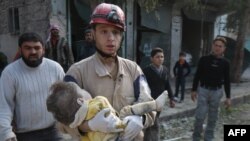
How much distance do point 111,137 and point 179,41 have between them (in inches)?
435

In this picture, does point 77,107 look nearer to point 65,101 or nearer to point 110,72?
point 65,101

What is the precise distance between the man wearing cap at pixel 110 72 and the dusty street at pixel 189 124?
12.5 ft

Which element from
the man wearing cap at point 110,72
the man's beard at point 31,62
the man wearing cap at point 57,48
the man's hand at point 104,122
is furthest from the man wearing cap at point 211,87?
the man's hand at point 104,122

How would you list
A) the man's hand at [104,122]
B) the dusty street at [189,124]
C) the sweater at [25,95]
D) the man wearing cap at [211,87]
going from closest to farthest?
the man's hand at [104,122] < the sweater at [25,95] < the man wearing cap at [211,87] < the dusty street at [189,124]

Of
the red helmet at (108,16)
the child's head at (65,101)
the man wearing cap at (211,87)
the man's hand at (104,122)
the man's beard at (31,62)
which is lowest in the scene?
the man wearing cap at (211,87)

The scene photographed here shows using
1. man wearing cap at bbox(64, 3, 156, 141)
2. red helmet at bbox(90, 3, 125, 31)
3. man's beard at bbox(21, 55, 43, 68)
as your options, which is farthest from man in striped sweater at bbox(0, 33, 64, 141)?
red helmet at bbox(90, 3, 125, 31)

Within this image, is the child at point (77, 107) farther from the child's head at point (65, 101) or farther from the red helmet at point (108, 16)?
the red helmet at point (108, 16)

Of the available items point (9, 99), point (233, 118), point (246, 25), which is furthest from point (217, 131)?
point (246, 25)

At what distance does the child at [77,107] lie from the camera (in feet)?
5.87

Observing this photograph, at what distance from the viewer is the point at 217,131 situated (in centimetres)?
633

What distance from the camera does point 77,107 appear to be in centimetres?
180

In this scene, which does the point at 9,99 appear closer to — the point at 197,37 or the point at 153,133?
the point at 153,133

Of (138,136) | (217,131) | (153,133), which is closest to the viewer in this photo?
(138,136)

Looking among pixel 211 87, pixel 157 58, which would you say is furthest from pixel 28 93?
pixel 211 87
